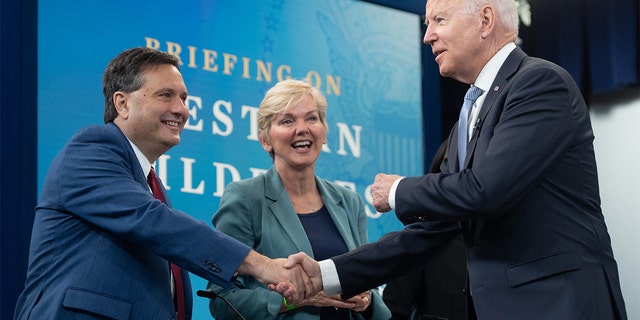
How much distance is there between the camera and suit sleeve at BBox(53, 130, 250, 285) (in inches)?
102

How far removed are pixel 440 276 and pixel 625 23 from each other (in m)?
3.10

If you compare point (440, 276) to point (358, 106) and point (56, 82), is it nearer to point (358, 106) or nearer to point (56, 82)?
point (358, 106)

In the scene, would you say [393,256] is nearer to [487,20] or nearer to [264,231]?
[264,231]

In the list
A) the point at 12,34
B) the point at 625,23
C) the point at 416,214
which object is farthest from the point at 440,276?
the point at 625,23

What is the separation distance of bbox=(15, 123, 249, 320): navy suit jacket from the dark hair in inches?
10.0

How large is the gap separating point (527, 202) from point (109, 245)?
1.11m

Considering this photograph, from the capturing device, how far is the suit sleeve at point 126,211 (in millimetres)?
2584

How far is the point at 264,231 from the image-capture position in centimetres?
323

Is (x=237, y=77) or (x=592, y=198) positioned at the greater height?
(x=237, y=77)

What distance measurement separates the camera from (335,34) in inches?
181

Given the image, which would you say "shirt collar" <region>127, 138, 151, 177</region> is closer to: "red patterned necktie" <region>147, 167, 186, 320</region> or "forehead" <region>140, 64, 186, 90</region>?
"red patterned necktie" <region>147, 167, 186, 320</region>

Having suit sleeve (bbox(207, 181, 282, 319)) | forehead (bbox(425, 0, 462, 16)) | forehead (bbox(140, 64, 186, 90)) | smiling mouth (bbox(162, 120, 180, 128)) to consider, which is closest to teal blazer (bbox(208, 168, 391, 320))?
suit sleeve (bbox(207, 181, 282, 319))

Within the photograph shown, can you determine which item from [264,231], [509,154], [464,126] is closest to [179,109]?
[264,231]

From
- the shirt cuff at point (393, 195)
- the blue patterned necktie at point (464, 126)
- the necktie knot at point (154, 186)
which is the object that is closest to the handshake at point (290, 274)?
the necktie knot at point (154, 186)
